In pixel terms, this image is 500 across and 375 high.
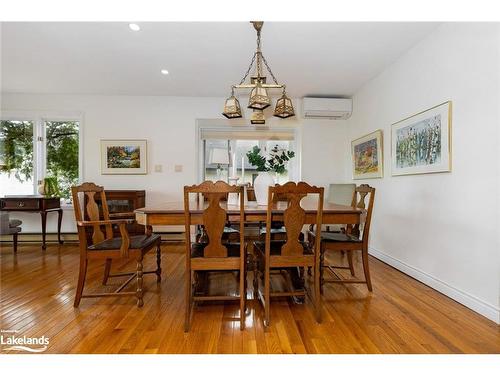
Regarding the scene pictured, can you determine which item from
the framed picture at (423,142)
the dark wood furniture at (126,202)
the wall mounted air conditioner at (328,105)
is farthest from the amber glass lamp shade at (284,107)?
the dark wood furniture at (126,202)

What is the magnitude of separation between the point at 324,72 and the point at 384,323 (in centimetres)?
291

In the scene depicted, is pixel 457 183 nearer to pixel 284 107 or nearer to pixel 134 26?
pixel 284 107

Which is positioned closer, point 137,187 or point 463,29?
point 463,29

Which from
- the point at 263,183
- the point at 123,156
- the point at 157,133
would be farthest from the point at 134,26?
the point at 123,156

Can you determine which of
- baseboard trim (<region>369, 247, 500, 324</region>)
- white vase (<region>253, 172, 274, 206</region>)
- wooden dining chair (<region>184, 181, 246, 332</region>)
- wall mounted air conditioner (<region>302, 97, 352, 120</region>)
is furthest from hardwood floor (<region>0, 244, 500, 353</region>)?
wall mounted air conditioner (<region>302, 97, 352, 120</region>)

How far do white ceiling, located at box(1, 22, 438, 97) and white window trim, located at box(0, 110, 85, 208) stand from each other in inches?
16.7

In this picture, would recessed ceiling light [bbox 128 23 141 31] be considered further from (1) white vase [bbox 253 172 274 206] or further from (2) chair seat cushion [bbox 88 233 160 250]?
(2) chair seat cushion [bbox 88 233 160 250]

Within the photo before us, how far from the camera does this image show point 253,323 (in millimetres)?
1756

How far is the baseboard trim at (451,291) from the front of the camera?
5.99 feet

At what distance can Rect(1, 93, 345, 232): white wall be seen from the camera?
4352 mm

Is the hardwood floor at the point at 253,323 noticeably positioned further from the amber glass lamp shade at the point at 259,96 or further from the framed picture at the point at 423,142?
the amber glass lamp shade at the point at 259,96

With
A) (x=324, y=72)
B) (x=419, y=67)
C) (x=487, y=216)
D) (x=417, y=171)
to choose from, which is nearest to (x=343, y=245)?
(x=487, y=216)

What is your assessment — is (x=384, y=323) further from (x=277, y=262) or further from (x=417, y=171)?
(x=417, y=171)
